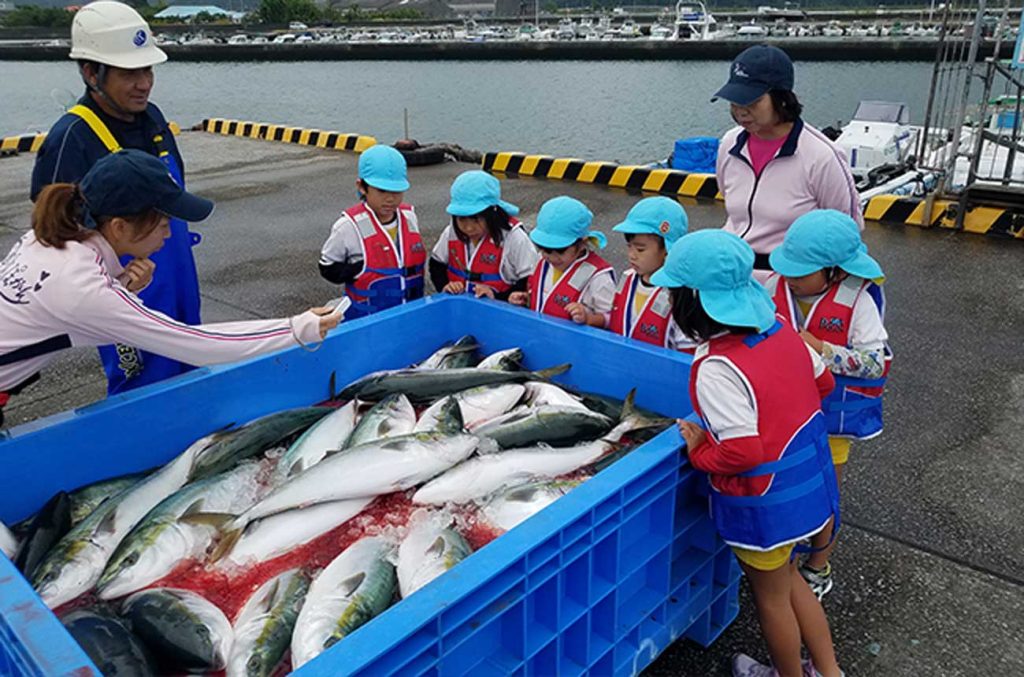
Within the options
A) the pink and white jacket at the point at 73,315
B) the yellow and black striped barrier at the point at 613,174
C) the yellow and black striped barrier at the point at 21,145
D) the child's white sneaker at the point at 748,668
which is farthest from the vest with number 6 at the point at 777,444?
the yellow and black striped barrier at the point at 21,145

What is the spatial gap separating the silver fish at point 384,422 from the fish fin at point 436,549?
2.18 feet

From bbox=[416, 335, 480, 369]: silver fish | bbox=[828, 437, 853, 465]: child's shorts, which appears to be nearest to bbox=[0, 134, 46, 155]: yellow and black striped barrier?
bbox=[416, 335, 480, 369]: silver fish

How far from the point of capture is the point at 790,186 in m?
3.48

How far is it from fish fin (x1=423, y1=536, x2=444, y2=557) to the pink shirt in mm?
2408

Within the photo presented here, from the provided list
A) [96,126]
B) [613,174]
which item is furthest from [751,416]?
[613,174]

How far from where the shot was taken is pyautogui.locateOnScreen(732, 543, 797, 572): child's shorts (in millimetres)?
2379

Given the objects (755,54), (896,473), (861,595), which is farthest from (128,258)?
(896,473)

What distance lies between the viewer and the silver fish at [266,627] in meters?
1.92

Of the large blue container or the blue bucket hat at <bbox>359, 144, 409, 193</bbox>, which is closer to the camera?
the large blue container

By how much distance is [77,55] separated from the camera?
3236mm

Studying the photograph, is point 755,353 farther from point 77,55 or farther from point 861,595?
A: point 77,55

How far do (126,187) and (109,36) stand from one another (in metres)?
1.26

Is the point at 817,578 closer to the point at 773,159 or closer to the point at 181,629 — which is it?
the point at 773,159

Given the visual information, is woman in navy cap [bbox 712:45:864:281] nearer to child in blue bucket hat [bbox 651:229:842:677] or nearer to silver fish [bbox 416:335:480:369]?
child in blue bucket hat [bbox 651:229:842:677]
